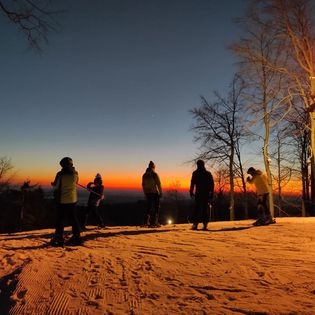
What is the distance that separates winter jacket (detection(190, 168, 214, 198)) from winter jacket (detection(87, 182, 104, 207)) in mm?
3381

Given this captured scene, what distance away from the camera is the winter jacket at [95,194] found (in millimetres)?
12453

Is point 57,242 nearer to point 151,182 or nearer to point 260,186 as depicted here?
point 151,182

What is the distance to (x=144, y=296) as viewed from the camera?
471 cm

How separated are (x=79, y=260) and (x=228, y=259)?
2868 mm

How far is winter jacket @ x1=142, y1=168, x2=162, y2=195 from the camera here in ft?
40.8

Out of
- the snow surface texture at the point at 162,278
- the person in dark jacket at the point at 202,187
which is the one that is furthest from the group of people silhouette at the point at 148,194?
the snow surface texture at the point at 162,278

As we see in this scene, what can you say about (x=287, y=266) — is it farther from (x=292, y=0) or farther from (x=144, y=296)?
(x=292, y=0)

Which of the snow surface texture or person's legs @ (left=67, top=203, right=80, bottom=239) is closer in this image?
the snow surface texture

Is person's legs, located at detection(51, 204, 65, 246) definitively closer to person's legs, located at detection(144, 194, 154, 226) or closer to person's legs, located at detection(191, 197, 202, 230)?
person's legs, located at detection(144, 194, 154, 226)

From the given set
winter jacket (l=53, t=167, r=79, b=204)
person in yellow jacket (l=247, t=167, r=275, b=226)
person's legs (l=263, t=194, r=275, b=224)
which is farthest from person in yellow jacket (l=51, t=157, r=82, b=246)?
person's legs (l=263, t=194, r=275, b=224)

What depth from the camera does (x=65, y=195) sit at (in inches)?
345

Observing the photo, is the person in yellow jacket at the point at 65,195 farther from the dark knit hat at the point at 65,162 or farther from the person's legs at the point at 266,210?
the person's legs at the point at 266,210

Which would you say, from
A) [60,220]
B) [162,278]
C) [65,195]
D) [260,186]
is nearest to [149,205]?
[260,186]

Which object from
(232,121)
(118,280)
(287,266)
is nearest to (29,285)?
(118,280)
